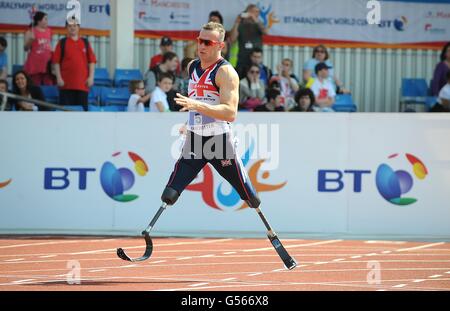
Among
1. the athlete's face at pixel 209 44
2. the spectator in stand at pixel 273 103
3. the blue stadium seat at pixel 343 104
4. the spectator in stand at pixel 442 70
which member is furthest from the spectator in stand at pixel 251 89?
the athlete's face at pixel 209 44

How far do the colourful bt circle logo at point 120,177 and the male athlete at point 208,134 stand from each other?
13.9 ft

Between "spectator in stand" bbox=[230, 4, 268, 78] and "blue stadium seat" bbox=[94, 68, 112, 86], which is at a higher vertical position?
"spectator in stand" bbox=[230, 4, 268, 78]

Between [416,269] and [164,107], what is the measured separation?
582cm

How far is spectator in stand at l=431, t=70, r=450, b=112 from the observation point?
18875 mm

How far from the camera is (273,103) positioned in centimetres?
1783

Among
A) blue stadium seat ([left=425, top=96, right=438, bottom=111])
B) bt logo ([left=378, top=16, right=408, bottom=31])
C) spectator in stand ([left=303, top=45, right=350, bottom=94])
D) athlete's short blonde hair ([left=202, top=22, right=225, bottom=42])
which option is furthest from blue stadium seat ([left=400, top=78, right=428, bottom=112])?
athlete's short blonde hair ([left=202, top=22, right=225, bottom=42])

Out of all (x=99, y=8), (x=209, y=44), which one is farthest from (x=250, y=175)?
(x=99, y=8)

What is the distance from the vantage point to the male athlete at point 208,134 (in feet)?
35.0

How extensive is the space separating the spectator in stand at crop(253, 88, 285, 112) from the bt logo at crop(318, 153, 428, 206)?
292 cm

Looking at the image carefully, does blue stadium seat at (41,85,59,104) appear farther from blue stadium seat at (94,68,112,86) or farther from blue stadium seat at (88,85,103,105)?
blue stadium seat at (94,68,112,86)

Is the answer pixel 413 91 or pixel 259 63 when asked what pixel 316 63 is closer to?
pixel 259 63

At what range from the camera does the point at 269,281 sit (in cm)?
1035

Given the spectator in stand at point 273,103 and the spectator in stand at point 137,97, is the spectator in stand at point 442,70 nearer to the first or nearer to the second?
the spectator in stand at point 273,103
